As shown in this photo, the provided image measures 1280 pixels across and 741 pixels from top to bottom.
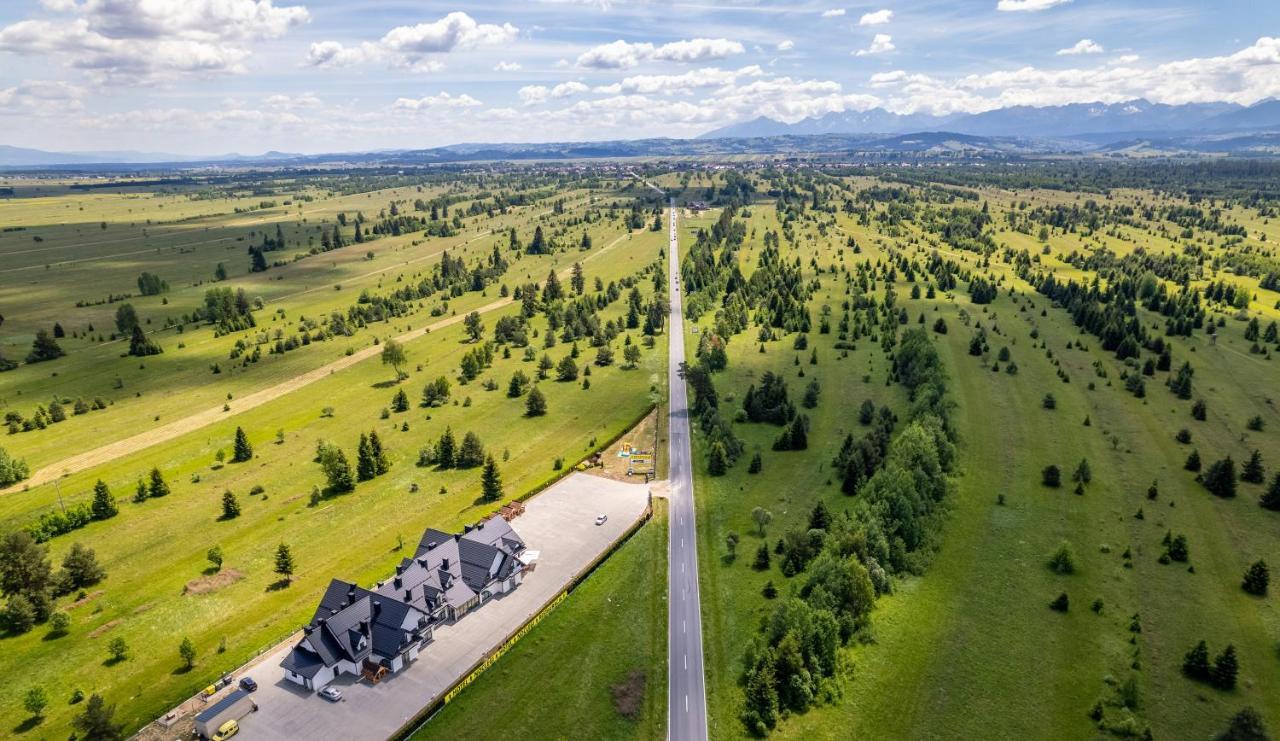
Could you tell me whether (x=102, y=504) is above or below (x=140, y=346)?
below

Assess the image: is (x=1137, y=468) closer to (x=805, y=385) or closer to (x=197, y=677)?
(x=805, y=385)

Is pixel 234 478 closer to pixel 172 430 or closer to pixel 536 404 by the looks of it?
pixel 172 430

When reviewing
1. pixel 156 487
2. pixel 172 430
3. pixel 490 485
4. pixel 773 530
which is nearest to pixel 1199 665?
pixel 773 530

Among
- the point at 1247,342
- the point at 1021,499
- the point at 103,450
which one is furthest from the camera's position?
the point at 1247,342

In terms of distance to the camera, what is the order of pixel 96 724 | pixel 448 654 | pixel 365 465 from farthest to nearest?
1. pixel 365 465
2. pixel 448 654
3. pixel 96 724

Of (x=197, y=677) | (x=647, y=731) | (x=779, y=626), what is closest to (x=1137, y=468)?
(x=779, y=626)

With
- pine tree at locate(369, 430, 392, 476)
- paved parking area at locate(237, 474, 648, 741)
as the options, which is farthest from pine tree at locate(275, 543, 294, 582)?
pine tree at locate(369, 430, 392, 476)
